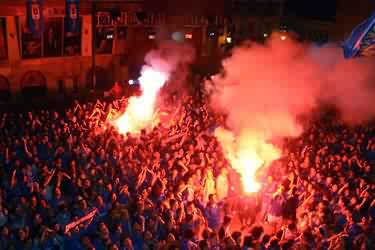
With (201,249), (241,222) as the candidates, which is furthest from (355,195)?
(201,249)

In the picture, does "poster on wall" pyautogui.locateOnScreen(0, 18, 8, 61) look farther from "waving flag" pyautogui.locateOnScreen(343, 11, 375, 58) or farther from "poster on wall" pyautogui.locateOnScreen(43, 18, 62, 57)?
"waving flag" pyautogui.locateOnScreen(343, 11, 375, 58)

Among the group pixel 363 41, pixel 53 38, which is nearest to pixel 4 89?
pixel 53 38

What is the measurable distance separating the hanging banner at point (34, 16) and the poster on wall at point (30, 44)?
252cm

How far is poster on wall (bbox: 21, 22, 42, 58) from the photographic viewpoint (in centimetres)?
2081

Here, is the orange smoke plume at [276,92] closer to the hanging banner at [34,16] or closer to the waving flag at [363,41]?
the waving flag at [363,41]

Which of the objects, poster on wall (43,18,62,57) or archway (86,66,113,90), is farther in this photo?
archway (86,66,113,90)

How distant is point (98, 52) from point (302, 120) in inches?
479

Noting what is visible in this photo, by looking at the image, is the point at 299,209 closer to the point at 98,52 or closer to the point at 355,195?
the point at 355,195

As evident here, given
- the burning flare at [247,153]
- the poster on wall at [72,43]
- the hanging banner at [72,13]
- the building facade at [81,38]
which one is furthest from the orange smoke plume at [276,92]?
the poster on wall at [72,43]

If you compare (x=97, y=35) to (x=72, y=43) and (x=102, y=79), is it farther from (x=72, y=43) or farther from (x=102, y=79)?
(x=102, y=79)

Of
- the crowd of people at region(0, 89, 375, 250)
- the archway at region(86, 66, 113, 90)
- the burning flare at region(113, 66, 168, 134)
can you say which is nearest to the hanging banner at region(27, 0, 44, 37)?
the burning flare at region(113, 66, 168, 134)

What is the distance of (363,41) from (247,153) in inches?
176

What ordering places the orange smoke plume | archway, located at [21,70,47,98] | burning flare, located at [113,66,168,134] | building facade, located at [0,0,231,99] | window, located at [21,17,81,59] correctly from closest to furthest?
1. the orange smoke plume
2. burning flare, located at [113,66,168,134]
3. building facade, located at [0,0,231,99]
4. window, located at [21,17,81,59]
5. archway, located at [21,70,47,98]

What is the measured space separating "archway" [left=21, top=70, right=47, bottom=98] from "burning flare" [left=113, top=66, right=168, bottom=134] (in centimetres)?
513
